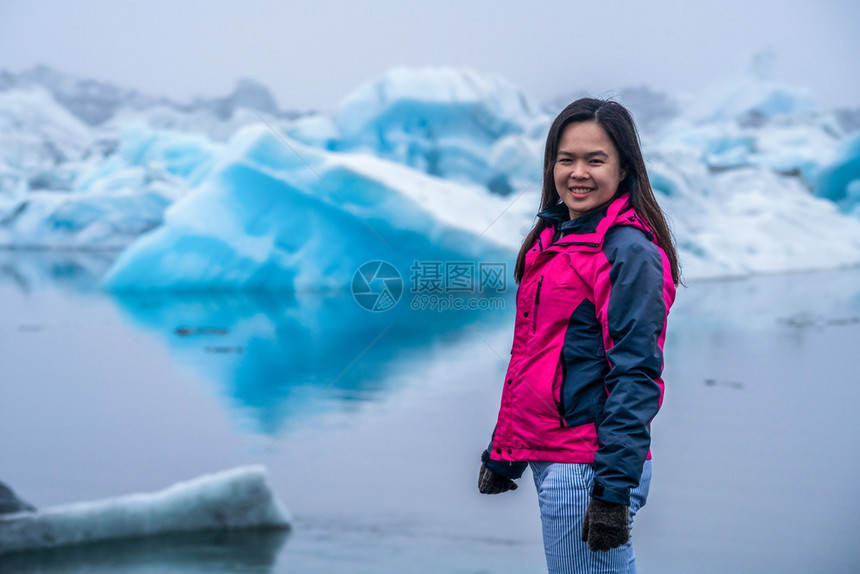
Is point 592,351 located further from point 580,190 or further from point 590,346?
point 580,190

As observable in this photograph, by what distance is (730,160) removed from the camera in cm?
1258

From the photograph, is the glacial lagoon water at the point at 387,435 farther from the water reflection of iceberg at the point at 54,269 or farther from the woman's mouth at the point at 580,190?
the water reflection of iceberg at the point at 54,269

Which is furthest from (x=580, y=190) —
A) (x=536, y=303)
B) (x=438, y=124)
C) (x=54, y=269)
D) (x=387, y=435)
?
(x=438, y=124)

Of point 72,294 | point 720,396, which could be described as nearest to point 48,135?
point 72,294

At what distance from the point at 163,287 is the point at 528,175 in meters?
4.76

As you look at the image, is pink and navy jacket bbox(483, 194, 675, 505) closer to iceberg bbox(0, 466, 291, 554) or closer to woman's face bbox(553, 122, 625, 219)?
woman's face bbox(553, 122, 625, 219)

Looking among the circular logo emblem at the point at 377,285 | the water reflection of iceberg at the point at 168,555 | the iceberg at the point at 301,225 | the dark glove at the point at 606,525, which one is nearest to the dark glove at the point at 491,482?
the dark glove at the point at 606,525

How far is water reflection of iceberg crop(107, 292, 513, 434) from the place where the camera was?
11.3 feet

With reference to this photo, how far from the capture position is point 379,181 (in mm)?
6477

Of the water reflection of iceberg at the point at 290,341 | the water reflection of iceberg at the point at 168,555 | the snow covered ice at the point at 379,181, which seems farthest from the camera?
the snow covered ice at the point at 379,181

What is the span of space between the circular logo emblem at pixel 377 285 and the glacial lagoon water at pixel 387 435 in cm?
141

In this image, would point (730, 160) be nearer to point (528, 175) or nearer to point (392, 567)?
point (528, 175)

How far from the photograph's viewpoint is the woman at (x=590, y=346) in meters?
0.83

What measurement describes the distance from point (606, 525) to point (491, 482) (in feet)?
0.66
